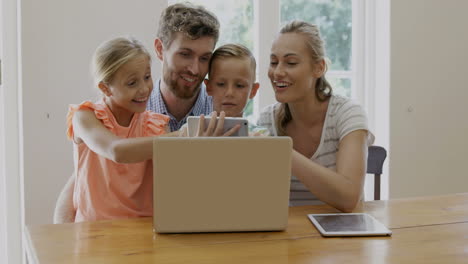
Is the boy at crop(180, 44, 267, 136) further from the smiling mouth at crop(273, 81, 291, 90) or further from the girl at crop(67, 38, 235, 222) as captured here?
the girl at crop(67, 38, 235, 222)

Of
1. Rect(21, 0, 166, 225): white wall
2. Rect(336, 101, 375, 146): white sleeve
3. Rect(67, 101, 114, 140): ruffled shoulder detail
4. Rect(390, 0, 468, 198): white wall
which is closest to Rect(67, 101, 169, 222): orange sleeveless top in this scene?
Rect(67, 101, 114, 140): ruffled shoulder detail

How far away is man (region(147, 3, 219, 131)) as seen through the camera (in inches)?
69.7

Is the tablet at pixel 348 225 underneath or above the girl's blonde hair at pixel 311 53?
underneath

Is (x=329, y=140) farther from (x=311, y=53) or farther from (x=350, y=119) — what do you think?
(x=311, y=53)

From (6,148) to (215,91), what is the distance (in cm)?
132

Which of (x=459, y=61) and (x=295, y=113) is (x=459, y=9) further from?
(x=295, y=113)

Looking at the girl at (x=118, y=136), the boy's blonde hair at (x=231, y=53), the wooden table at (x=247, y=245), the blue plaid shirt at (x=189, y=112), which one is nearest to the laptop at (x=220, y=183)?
the wooden table at (x=247, y=245)

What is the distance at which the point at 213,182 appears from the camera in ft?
3.52

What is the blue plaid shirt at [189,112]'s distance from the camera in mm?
1881

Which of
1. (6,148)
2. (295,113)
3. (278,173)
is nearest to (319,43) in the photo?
(295,113)

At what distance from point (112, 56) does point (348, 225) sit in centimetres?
80

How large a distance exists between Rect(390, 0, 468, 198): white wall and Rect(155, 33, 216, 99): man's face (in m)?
1.79

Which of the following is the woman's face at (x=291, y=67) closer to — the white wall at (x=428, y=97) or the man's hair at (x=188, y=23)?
the man's hair at (x=188, y=23)

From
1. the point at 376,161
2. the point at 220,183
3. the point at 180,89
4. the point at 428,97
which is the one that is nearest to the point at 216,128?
the point at 220,183
